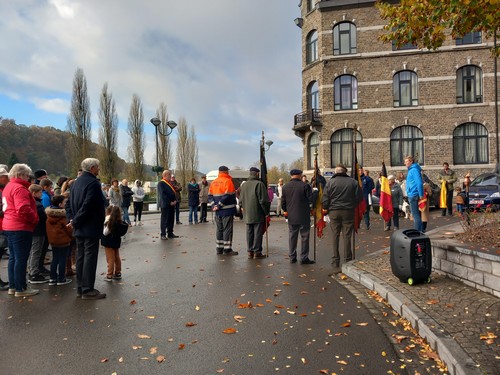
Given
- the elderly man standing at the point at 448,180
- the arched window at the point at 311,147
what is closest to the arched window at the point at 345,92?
the arched window at the point at 311,147

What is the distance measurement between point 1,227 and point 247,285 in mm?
4177

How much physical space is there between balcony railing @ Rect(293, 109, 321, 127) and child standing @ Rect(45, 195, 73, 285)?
88.1 ft

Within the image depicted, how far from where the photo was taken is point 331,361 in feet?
13.4

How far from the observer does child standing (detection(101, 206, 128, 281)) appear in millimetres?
7648

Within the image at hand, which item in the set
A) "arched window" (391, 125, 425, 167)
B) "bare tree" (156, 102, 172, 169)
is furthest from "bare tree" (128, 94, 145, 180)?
"arched window" (391, 125, 425, 167)

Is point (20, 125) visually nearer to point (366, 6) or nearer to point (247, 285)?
point (366, 6)

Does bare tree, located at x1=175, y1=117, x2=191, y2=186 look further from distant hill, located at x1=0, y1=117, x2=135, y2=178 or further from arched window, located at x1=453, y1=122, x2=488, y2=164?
arched window, located at x1=453, y1=122, x2=488, y2=164

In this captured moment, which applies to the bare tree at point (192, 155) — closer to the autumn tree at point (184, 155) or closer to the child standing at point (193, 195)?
the autumn tree at point (184, 155)

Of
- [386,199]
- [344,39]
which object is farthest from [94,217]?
[344,39]

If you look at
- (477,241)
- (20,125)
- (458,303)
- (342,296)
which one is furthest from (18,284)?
(20,125)

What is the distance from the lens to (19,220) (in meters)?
6.56

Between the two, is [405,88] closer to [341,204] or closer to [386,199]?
[386,199]

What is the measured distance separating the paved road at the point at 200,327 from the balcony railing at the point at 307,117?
2567 cm

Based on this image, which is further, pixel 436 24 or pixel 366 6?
pixel 366 6
